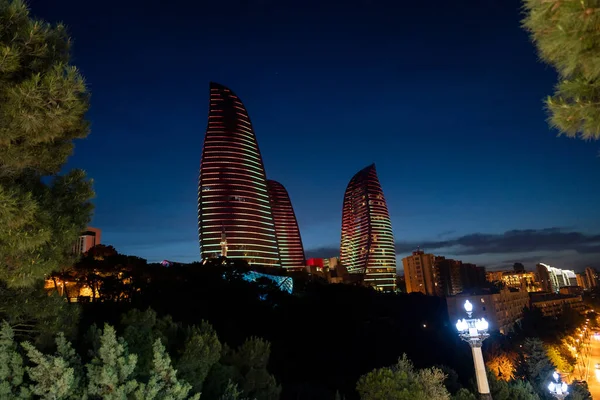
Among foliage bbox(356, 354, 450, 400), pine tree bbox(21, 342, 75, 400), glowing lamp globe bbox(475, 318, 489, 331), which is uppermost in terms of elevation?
pine tree bbox(21, 342, 75, 400)

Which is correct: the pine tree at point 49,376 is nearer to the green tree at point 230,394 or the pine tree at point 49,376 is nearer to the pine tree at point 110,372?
the pine tree at point 110,372

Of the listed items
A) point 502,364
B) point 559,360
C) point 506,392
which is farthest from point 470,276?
point 506,392

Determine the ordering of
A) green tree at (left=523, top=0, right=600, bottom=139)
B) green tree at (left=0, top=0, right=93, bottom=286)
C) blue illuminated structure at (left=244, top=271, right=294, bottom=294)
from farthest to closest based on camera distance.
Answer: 1. blue illuminated structure at (left=244, top=271, right=294, bottom=294)
2. green tree at (left=0, top=0, right=93, bottom=286)
3. green tree at (left=523, top=0, right=600, bottom=139)

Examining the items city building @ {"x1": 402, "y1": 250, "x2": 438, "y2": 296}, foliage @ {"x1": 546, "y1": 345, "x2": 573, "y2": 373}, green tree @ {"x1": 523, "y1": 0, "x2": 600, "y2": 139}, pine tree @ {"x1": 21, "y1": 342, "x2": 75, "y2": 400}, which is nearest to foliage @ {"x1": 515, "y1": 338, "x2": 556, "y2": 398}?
foliage @ {"x1": 546, "y1": 345, "x2": 573, "y2": 373}

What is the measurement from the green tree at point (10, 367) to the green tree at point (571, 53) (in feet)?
24.1

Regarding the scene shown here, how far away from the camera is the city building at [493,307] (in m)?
45.6

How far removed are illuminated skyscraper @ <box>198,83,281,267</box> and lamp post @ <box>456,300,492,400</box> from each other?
5784 cm

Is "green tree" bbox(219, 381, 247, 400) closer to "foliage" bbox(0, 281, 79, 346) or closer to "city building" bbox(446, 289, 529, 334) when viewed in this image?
"foliage" bbox(0, 281, 79, 346)

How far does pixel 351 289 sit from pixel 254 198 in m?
33.4

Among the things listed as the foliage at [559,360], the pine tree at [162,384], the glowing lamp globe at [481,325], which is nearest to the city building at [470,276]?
the foliage at [559,360]

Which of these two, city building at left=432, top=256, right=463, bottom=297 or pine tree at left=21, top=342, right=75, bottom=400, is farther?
city building at left=432, top=256, right=463, bottom=297

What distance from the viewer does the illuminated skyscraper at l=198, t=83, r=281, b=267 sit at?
69375 millimetres

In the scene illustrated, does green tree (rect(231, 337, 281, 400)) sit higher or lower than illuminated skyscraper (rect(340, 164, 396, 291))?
lower

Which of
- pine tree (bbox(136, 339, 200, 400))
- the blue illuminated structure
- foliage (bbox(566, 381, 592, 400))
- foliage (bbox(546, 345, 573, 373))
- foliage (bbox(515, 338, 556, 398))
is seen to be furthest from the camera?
the blue illuminated structure
